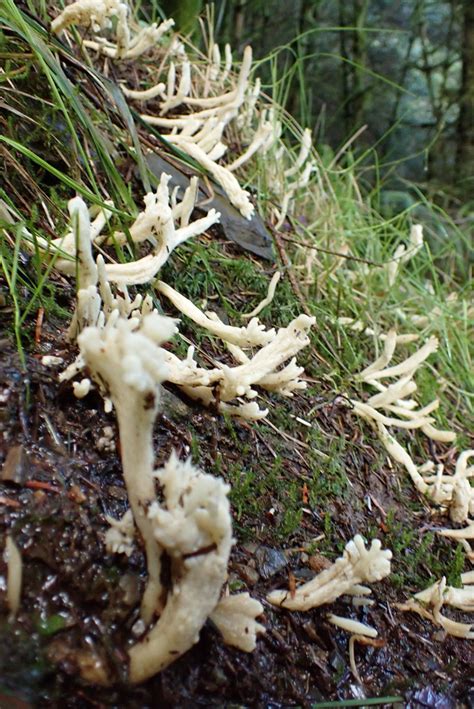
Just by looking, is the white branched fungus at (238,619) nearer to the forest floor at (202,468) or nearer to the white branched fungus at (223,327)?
the forest floor at (202,468)

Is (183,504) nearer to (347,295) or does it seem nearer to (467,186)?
(347,295)

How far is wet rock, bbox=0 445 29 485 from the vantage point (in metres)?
1.04

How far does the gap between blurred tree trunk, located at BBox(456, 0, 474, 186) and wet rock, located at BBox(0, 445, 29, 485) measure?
193 inches

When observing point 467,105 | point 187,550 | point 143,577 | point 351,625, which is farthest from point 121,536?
point 467,105

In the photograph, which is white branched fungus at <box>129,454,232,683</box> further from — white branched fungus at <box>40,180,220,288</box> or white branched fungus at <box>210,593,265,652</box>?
white branched fungus at <box>40,180,220,288</box>

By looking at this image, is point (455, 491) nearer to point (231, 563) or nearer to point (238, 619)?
point (231, 563)

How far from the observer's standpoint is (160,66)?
2.45 m

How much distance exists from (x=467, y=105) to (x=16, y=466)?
17.4 feet

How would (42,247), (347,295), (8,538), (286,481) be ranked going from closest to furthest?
(8,538)
(42,247)
(286,481)
(347,295)

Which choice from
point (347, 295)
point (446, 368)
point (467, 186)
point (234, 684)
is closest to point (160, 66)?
point (347, 295)

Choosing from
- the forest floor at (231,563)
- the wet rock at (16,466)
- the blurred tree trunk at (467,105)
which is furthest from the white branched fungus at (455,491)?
the blurred tree trunk at (467,105)

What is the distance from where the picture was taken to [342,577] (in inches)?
43.4

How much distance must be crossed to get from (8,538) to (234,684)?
17.5 inches

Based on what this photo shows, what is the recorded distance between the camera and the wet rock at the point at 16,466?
1.04 metres
